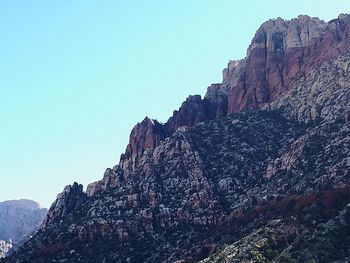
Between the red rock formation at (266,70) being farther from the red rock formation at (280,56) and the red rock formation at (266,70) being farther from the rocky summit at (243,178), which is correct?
the rocky summit at (243,178)

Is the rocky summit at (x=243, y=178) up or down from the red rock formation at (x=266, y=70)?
down

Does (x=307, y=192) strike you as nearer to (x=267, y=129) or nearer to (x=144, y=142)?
(x=267, y=129)

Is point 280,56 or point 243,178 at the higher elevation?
point 280,56

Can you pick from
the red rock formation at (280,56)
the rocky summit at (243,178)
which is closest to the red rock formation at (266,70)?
the red rock formation at (280,56)

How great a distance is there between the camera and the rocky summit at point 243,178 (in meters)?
91.6

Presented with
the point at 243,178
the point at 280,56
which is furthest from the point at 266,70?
the point at 243,178

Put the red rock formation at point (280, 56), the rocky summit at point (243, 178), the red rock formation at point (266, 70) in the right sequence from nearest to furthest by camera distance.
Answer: the rocky summit at point (243, 178) → the red rock formation at point (280, 56) → the red rock formation at point (266, 70)

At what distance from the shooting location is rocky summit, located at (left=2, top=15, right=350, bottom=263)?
300ft

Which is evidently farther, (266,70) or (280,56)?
(280,56)

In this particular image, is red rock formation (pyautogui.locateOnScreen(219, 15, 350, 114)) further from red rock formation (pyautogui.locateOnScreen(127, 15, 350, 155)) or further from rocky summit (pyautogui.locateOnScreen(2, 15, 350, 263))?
rocky summit (pyautogui.locateOnScreen(2, 15, 350, 263))

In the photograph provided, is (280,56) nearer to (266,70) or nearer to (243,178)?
(266,70)

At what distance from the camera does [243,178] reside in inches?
5157

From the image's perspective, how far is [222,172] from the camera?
134375 millimetres

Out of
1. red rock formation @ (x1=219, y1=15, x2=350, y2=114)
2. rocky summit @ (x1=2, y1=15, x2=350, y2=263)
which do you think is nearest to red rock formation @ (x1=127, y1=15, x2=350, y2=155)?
red rock formation @ (x1=219, y1=15, x2=350, y2=114)
